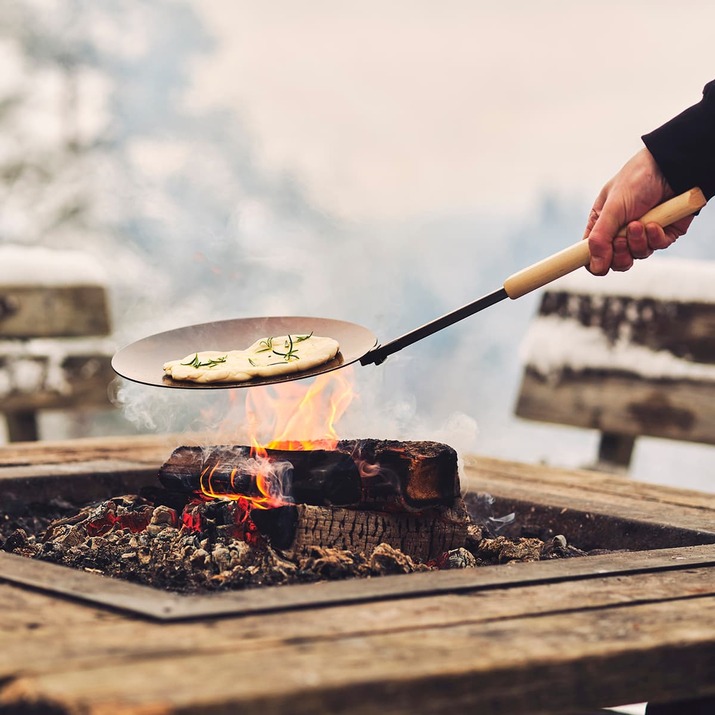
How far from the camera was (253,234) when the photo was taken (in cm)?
1088

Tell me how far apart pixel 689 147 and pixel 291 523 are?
3.61ft

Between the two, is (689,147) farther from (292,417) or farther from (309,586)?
(309,586)

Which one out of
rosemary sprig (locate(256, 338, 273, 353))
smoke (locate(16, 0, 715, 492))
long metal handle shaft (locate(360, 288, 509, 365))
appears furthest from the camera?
smoke (locate(16, 0, 715, 492))

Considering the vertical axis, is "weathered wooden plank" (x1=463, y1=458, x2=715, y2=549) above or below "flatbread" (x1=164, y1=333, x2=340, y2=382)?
below

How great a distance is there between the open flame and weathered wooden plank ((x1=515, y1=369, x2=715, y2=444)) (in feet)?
3.49

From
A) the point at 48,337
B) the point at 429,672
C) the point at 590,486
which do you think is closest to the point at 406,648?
the point at 429,672

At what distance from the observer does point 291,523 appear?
2.07m

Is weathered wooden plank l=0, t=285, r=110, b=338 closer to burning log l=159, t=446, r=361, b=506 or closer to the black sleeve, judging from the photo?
burning log l=159, t=446, r=361, b=506

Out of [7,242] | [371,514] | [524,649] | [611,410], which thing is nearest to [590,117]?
[7,242]

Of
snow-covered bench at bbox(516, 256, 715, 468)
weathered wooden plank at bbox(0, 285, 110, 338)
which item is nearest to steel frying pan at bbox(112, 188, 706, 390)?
snow-covered bench at bbox(516, 256, 715, 468)

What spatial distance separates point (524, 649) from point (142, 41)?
1068cm

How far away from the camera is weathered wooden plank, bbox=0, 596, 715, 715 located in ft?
3.80

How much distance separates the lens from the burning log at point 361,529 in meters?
2.07

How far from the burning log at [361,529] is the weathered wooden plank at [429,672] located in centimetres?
66
